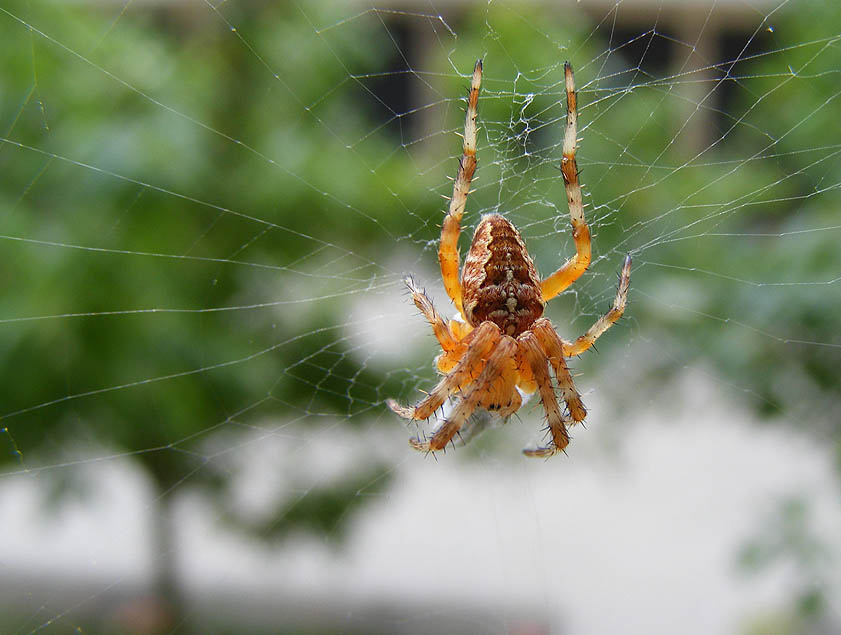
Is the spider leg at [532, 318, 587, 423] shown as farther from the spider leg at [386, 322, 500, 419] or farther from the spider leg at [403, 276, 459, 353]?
the spider leg at [403, 276, 459, 353]

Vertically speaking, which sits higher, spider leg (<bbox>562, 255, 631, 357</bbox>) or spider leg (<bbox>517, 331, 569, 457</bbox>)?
spider leg (<bbox>562, 255, 631, 357</bbox>)

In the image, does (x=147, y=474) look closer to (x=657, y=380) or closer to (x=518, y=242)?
(x=518, y=242)

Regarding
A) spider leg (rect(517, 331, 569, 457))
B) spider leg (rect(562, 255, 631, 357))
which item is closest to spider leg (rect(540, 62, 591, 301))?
spider leg (rect(562, 255, 631, 357))

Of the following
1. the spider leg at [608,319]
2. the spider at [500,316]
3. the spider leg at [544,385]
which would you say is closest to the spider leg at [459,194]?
the spider at [500,316]

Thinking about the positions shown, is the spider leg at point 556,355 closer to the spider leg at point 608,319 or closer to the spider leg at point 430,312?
the spider leg at point 608,319

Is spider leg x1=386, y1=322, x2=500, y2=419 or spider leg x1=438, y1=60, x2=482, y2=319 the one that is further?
spider leg x1=386, y1=322, x2=500, y2=419

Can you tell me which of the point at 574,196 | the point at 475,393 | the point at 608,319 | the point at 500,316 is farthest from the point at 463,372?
the point at 574,196

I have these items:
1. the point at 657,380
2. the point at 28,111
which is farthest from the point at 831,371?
the point at 28,111
